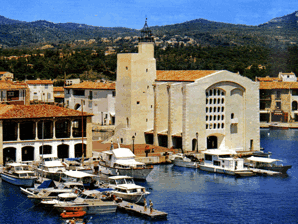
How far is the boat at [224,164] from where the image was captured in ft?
198

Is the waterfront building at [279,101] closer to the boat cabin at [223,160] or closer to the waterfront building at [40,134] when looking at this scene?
the boat cabin at [223,160]

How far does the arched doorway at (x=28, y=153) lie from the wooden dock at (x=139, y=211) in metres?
17.4

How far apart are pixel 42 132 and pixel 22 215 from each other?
17.4 metres

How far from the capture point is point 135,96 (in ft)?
247

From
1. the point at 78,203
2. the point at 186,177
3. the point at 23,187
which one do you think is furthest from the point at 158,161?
the point at 78,203

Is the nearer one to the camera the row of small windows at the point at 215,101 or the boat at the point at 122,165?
the boat at the point at 122,165

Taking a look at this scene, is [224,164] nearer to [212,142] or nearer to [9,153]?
[212,142]

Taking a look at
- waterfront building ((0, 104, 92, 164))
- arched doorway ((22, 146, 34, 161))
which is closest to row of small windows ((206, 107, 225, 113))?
waterfront building ((0, 104, 92, 164))

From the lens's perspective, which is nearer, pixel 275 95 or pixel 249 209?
pixel 249 209

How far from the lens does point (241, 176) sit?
59719mm

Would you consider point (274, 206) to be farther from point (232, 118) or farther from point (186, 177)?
point (232, 118)

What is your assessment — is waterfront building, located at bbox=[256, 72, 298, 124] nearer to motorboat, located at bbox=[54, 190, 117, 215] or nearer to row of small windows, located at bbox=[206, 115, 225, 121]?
row of small windows, located at bbox=[206, 115, 225, 121]

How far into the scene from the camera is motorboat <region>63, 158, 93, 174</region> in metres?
55.5

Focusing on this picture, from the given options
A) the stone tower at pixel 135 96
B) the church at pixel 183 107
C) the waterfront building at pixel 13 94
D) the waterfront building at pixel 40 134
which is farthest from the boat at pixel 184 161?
the waterfront building at pixel 13 94
